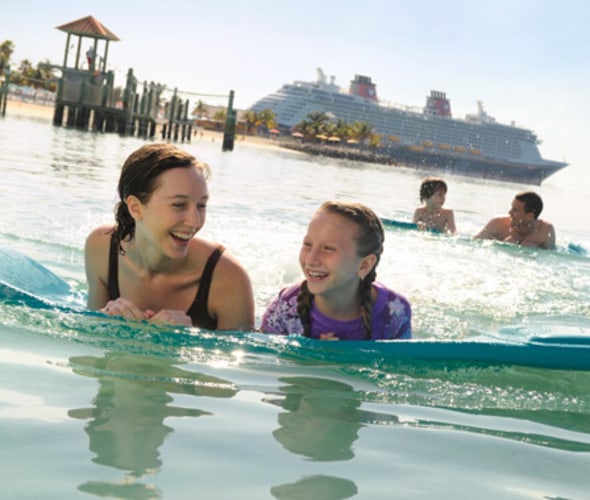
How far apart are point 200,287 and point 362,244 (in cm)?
71

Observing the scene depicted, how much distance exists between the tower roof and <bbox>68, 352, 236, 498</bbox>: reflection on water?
3510cm

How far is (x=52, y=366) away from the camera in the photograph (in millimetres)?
2996

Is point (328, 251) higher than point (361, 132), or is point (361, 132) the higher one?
point (361, 132)

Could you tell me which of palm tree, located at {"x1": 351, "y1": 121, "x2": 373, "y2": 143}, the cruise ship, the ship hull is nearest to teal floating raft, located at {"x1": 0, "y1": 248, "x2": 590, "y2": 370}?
the ship hull

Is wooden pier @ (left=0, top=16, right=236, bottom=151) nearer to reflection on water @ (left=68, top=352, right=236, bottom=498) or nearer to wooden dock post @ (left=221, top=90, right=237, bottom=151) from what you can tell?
wooden dock post @ (left=221, top=90, right=237, bottom=151)

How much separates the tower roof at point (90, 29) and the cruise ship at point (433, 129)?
74860 millimetres

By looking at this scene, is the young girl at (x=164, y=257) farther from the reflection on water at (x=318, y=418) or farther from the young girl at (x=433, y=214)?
the young girl at (x=433, y=214)

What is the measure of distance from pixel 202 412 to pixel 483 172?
116m

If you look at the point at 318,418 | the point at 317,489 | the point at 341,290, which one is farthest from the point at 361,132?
the point at 317,489

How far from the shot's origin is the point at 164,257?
3.78m

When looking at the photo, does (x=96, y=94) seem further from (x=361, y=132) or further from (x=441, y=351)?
(x=361, y=132)

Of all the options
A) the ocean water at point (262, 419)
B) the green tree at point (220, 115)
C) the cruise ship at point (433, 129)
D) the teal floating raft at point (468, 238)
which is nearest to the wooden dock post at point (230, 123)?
the teal floating raft at point (468, 238)

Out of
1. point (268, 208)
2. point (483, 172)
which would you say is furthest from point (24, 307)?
point (483, 172)

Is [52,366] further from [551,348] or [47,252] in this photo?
[47,252]
